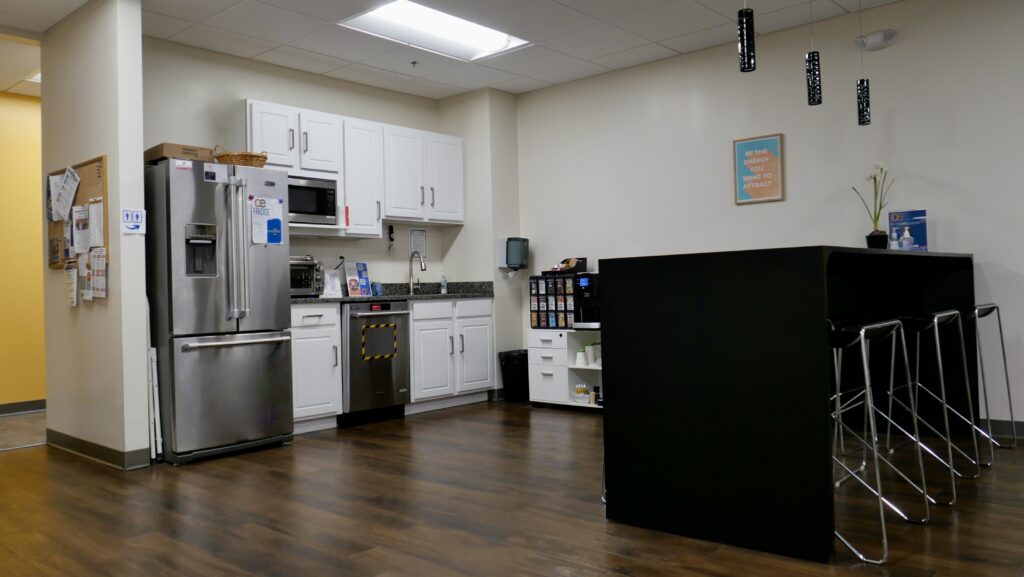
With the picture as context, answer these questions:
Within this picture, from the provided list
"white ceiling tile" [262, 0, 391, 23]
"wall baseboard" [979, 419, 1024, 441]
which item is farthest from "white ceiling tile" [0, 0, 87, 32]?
"wall baseboard" [979, 419, 1024, 441]

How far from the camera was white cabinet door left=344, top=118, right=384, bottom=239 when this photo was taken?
19.7 feet

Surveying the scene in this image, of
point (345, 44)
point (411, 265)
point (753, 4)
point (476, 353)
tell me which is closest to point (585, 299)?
point (476, 353)

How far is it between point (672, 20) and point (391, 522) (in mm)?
3767

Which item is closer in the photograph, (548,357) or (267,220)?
(267,220)

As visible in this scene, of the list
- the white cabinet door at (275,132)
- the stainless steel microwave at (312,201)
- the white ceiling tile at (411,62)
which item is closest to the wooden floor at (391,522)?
the stainless steel microwave at (312,201)

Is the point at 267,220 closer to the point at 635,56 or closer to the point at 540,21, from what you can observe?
the point at 540,21

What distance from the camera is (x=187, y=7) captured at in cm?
473

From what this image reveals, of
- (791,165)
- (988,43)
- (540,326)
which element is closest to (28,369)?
(540,326)

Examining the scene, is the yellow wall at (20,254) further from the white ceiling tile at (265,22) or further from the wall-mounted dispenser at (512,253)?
the wall-mounted dispenser at (512,253)

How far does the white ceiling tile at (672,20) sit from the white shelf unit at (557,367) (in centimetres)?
230

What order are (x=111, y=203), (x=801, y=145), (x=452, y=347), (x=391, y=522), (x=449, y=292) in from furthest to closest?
1. (x=449, y=292)
2. (x=452, y=347)
3. (x=801, y=145)
4. (x=111, y=203)
5. (x=391, y=522)

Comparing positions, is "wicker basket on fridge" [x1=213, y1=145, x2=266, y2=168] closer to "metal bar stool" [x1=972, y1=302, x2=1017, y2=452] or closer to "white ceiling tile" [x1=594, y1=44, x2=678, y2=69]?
"white ceiling tile" [x1=594, y1=44, x2=678, y2=69]

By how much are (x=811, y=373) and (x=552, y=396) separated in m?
3.70

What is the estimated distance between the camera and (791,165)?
17.8 feet
